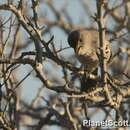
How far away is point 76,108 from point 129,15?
1201 mm

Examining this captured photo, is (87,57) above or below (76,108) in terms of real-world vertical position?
above

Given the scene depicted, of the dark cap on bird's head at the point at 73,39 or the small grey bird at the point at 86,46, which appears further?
the dark cap on bird's head at the point at 73,39

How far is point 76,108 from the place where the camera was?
6051mm

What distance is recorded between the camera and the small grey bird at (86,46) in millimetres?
5984

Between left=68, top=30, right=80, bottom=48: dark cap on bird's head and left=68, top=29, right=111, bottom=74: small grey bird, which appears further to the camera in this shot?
left=68, top=30, right=80, bottom=48: dark cap on bird's head

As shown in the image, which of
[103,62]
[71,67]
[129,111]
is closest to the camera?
[103,62]

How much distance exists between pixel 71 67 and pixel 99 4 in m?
1.14

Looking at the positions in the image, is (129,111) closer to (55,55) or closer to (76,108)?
(76,108)

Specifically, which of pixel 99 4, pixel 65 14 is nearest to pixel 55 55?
pixel 99 4

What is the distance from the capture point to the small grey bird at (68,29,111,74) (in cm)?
598

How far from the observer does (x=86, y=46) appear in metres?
6.23

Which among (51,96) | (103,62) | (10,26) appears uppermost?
(10,26)

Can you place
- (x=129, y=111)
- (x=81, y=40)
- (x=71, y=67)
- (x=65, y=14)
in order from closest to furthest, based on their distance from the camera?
(x=71, y=67), (x=129, y=111), (x=81, y=40), (x=65, y=14)

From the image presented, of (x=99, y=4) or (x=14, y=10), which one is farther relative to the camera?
(x=14, y=10)
